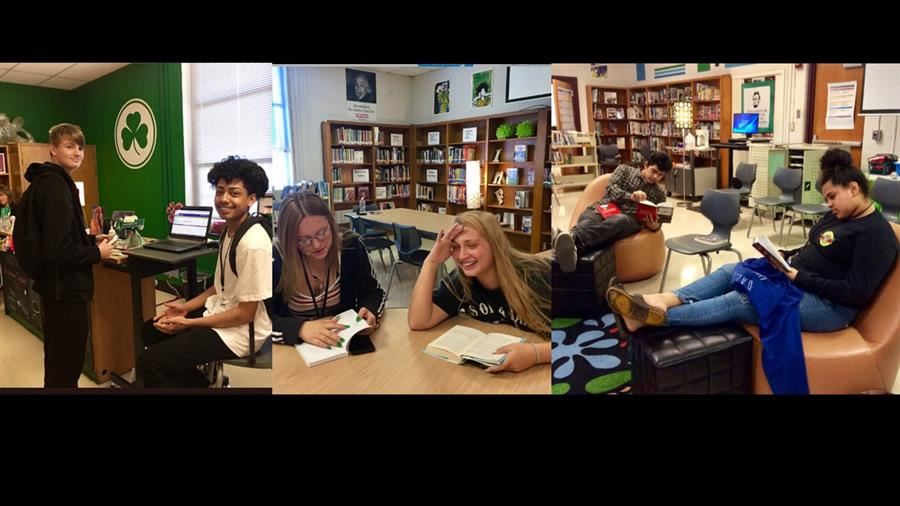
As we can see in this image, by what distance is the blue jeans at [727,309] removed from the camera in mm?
2461

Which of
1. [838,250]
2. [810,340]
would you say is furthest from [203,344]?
[838,250]

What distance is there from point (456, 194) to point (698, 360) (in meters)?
1.27

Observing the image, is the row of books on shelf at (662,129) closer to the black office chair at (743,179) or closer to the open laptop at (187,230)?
the black office chair at (743,179)

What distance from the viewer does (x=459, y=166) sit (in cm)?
266

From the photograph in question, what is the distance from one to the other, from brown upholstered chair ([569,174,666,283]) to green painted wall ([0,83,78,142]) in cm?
265

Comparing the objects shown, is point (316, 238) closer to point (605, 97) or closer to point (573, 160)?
point (573, 160)

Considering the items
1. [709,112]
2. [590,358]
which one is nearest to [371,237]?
[590,358]

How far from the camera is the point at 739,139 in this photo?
3.12 meters

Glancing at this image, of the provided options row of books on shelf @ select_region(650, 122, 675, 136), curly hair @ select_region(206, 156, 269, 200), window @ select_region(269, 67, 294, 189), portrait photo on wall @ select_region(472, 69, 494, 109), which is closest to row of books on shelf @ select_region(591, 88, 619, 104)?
row of books on shelf @ select_region(650, 122, 675, 136)

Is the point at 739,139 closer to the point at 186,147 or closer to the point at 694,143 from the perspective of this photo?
the point at 694,143

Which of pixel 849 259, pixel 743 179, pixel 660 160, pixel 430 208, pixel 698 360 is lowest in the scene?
pixel 698 360

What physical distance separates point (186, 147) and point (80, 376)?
1.30 meters

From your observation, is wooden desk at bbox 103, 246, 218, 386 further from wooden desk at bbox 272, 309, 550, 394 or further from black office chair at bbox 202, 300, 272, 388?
wooden desk at bbox 272, 309, 550, 394

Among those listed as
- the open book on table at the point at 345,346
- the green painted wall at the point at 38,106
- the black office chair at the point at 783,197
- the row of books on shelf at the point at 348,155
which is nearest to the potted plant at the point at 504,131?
the row of books on shelf at the point at 348,155
